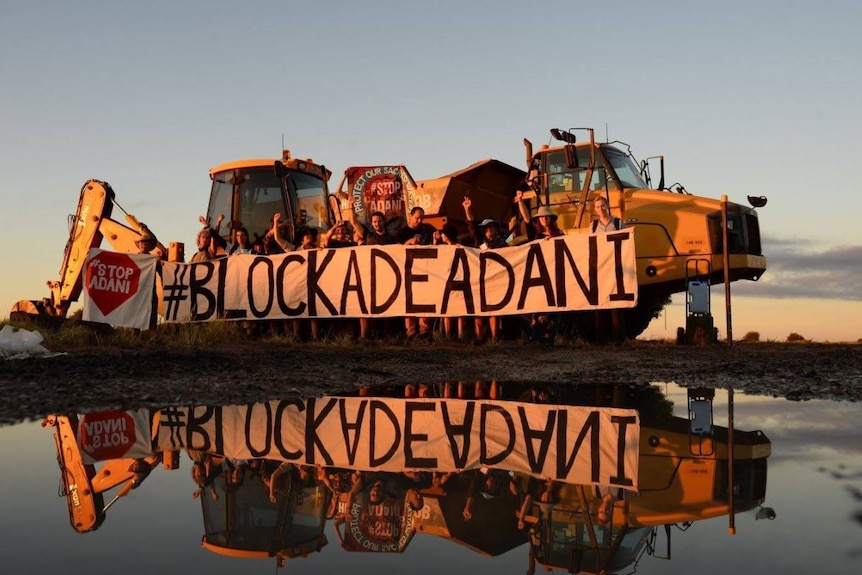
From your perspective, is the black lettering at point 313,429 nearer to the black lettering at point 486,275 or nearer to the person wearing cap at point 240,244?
the black lettering at point 486,275

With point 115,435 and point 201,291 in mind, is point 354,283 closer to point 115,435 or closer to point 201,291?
point 201,291

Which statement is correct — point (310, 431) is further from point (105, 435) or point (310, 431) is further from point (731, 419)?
point (731, 419)

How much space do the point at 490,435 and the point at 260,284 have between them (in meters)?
12.9

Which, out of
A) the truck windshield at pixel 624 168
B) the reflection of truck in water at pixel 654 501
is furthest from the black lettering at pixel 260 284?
the reflection of truck in water at pixel 654 501

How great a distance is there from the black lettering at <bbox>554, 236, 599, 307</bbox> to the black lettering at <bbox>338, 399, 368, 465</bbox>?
845cm

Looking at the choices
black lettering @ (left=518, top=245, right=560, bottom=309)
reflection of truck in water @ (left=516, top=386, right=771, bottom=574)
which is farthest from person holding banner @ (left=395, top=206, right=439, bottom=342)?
reflection of truck in water @ (left=516, top=386, right=771, bottom=574)

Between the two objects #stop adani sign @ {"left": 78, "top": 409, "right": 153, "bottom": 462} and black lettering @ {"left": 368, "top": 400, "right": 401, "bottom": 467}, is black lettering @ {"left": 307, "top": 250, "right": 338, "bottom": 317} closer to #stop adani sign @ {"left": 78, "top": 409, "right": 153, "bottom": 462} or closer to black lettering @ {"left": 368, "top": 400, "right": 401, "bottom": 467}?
black lettering @ {"left": 368, "top": 400, "right": 401, "bottom": 467}

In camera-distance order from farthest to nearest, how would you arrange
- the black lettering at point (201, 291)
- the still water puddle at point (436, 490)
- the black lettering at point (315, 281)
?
the black lettering at point (201, 291)
the black lettering at point (315, 281)
the still water puddle at point (436, 490)

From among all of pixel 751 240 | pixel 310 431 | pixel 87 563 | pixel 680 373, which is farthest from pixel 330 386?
pixel 751 240

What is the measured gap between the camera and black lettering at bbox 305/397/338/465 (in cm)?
454

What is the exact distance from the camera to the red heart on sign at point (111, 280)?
1691cm

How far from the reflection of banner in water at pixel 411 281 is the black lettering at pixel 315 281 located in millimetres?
20

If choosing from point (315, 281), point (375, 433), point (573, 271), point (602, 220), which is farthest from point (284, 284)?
point (375, 433)

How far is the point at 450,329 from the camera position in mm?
16422
